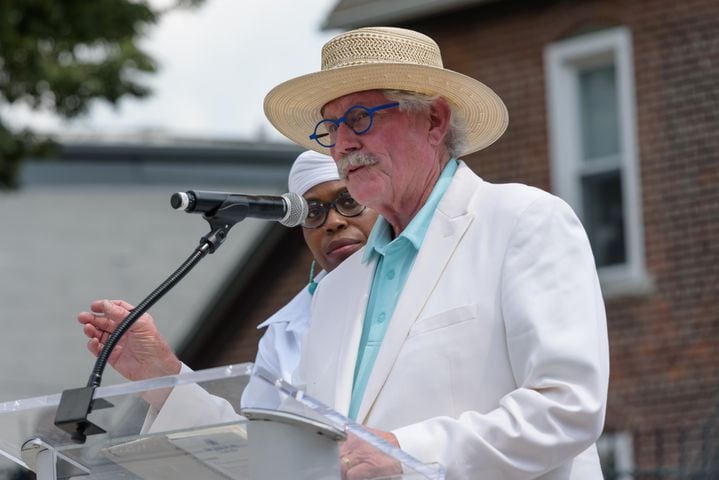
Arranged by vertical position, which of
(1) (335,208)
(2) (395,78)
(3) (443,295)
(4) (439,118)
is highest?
(2) (395,78)

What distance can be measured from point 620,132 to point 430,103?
34.5 feet

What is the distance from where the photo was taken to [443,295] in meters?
4.36

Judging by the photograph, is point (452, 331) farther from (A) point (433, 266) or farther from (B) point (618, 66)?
(B) point (618, 66)

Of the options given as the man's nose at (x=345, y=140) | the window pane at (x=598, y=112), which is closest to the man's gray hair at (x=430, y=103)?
the man's nose at (x=345, y=140)

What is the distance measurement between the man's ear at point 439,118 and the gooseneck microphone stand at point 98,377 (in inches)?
30.1

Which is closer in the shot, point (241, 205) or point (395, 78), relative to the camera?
point (241, 205)

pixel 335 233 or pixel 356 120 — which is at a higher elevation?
pixel 356 120

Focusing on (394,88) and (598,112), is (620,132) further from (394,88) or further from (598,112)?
(394,88)

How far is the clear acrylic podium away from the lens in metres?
3.65

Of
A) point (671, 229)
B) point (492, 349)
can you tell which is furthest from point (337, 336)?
point (671, 229)

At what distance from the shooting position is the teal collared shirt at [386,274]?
4.47 m

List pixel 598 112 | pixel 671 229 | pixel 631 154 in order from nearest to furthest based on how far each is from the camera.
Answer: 1. pixel 671 229
2. pixel 631 154
3. pixel 598 112

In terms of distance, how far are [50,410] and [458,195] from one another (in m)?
1.33

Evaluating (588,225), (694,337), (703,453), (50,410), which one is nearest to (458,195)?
(50,410)
